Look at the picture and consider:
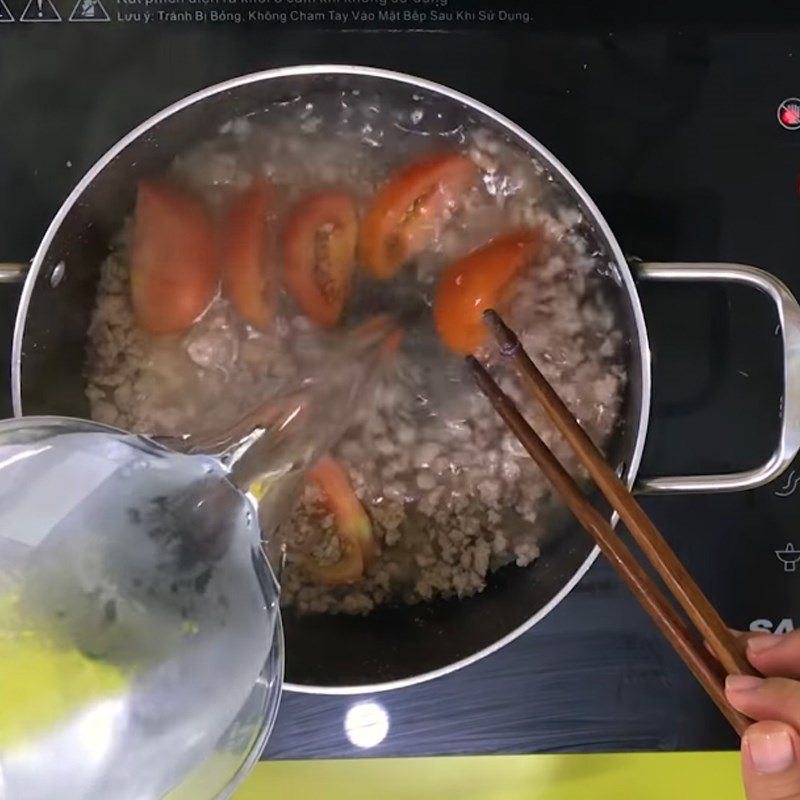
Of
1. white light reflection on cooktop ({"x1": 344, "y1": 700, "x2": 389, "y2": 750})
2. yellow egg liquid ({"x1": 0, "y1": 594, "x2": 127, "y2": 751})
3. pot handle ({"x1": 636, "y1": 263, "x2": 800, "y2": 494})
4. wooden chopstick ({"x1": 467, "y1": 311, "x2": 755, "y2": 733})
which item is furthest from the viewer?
white light reflection on cooktop ({"x1": 344, "y1": 700, "x2": 389, "y2": 750})

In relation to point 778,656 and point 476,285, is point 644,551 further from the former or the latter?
point 476,285

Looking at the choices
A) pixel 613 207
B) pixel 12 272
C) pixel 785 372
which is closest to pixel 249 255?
pixel 12 272

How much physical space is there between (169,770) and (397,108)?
0.43 m

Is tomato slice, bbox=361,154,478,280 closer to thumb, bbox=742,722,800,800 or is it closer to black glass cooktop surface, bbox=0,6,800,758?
black glass cooktop surface, bbox=0,6,800,758

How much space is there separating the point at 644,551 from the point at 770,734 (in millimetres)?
115

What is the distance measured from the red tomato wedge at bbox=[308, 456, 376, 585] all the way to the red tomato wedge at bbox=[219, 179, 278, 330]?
11cm

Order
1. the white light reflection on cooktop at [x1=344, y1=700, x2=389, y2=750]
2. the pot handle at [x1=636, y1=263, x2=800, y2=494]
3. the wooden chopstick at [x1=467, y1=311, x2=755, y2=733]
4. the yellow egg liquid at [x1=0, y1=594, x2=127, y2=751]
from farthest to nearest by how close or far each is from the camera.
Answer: the white light reflection on cooktop at [x1=344, y1=700, x2=389, y2=750] → the pot handle at [x1=636, y1=263, x2=800, y2=494] → the wooden chopstick at [x1=467, y1=311, x2=755, y2=733] → the yellow egg liquid at [x1=0, y1=594, x2=127, y2=751]

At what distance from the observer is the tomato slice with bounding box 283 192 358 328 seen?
0.66 meters

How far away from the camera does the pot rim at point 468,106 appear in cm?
58

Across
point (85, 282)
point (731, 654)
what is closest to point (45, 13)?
point (85, 282)

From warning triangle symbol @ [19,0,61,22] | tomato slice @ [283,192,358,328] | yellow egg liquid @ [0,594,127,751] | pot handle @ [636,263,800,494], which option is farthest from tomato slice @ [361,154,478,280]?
yellow egg liquid @ [0,594,127,751]

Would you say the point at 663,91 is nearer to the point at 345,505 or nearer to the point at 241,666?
the point at 345,505

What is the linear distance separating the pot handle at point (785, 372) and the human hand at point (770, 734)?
148 mm

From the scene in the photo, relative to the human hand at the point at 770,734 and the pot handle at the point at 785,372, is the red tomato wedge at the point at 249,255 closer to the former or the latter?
the pot handle at the point at 785,372
